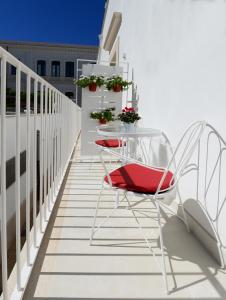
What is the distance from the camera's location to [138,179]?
6.72 feet

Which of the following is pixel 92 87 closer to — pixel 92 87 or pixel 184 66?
pixel 92 87

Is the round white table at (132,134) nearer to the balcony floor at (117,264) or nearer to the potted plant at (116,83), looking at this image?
the balcony floor at (117,264)

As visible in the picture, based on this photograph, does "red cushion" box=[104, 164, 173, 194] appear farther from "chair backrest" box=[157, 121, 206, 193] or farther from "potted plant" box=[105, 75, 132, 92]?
"potted plant" box=[105, 75, 132, 92]

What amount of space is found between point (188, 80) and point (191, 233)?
1186 millimetres

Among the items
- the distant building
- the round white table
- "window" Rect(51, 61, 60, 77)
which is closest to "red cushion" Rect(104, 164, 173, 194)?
the round white table

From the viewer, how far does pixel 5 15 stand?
54250mm

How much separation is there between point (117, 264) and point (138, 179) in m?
0.55

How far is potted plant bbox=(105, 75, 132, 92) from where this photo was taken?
536 cm

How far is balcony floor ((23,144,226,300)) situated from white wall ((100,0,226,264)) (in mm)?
261

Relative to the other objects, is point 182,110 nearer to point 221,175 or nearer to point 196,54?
point 196,54

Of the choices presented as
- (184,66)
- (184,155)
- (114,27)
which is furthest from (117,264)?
(114,27)

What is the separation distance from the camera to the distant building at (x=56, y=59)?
33969 mm

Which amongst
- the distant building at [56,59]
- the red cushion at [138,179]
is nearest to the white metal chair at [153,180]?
the red cushion at [138,179]

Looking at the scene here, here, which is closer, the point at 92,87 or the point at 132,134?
the point at 132,134
